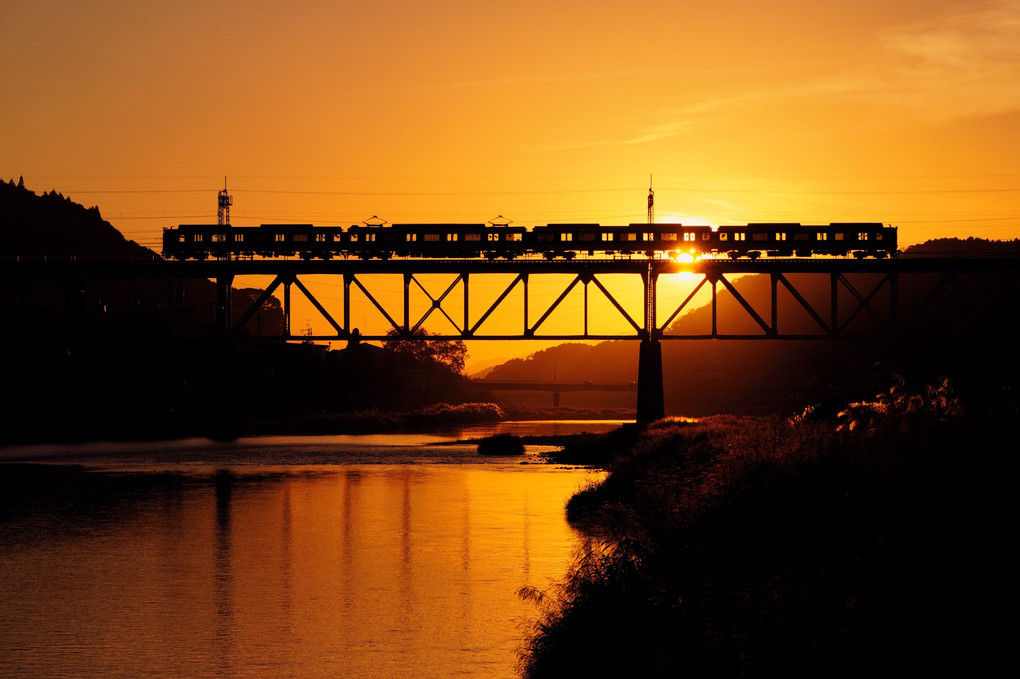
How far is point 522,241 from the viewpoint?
320 feet

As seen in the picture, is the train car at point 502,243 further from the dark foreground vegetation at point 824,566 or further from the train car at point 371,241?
the dark foreground vegetation at point 824,566

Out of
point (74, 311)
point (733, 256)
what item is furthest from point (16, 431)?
point (733, 256)

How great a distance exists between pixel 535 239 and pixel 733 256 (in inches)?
682

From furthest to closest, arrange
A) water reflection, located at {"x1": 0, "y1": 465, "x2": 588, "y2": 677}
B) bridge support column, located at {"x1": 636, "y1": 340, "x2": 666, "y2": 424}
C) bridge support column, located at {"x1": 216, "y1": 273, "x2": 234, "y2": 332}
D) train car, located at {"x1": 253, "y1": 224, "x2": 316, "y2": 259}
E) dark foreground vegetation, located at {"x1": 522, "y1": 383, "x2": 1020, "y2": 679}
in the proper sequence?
bridge support column, located at {"x1": 216, "y1": 273, "x2": 234, "y2": 332} → train car, located at {"x1": 253, "y1": 224, "x2": 316, "y2": 259} → bridge support column, located at {"x1": 636, "y1": 340, "x2": 666, "y2": 424} → water reflection, located at {"x1": 0, "y1": 465, "x2": 588, "y2": 677} → dark foreground vegetation, located at {"x1": 522, "y1": 383, "x2": 1020, "y2": 679}

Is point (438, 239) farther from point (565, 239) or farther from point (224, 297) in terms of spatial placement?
point (224, 297)

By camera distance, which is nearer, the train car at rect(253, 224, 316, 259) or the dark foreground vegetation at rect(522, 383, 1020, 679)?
the dark foreground vegetation at rect(522, 383, 1020, 679)

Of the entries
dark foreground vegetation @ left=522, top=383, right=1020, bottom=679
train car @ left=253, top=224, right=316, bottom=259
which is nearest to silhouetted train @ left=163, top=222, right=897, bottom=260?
train car @ left=253, top=224, right=316, bottom=259

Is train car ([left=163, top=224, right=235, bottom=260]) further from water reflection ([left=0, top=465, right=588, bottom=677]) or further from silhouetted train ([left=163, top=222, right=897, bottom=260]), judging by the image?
water reflection ([left=0, top=465, right=588, bottom=677])

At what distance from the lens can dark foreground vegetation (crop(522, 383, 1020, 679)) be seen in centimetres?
1484

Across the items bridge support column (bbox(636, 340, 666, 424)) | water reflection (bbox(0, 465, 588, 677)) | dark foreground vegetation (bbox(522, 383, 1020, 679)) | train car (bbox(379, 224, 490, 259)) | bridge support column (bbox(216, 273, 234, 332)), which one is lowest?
water reflection (bbox(0, 465, 588, 677))

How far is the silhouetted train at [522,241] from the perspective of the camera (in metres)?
96.4

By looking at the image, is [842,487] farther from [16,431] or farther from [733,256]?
[16,431]

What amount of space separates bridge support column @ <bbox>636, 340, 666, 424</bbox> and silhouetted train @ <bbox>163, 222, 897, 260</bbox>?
8.32 m

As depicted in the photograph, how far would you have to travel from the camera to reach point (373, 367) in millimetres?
155250
